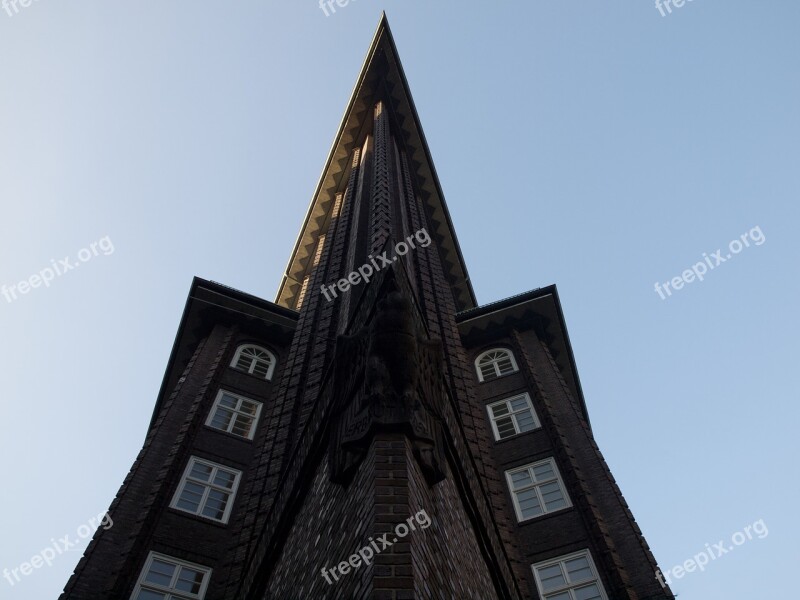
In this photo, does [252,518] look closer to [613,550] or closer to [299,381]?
[299,381]

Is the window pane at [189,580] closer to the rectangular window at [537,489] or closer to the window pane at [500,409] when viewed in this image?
the rectangular window at [537,489]

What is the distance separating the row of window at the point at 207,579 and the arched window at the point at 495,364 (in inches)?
358

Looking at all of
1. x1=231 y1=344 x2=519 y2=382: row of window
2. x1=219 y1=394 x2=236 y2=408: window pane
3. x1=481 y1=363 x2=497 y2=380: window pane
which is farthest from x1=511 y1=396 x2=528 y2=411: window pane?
x1=219 y1=394 x2=236 y2=408: window pane

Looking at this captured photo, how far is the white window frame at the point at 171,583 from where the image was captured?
1625 cm

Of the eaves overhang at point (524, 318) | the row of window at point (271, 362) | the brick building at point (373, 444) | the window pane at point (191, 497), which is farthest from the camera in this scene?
the eaves overhang at point (524, 318)

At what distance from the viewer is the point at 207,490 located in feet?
65.0

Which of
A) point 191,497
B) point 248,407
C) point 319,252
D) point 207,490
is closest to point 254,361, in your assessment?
point 248,407

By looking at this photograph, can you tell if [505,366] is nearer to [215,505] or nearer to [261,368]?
[261,368]

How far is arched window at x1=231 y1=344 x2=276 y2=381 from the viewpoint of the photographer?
25.8 meters

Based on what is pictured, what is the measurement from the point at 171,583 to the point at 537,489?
10.4m

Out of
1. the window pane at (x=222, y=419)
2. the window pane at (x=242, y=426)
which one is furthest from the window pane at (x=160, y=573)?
the window pane at (x=242, y=426)

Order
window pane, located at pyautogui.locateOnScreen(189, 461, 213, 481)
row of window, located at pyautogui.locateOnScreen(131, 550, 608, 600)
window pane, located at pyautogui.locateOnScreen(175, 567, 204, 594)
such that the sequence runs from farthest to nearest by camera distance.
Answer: window pane, located at pyautogui.locateOnScreen(189, 461, 213, 481) < window pane, located at pyautogui.locateOnScreen(175, 567, 204, 594) < row of window, located at pyautogui.locateOnScreen(131, 550, 608, 600)

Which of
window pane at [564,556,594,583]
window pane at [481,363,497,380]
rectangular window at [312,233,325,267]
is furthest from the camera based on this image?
rectangular window at [312,233,325,267]

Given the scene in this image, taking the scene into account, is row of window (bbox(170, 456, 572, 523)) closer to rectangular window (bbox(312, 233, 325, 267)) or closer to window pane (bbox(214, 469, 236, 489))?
window pane (bbox(214, 469, 236, 489))
